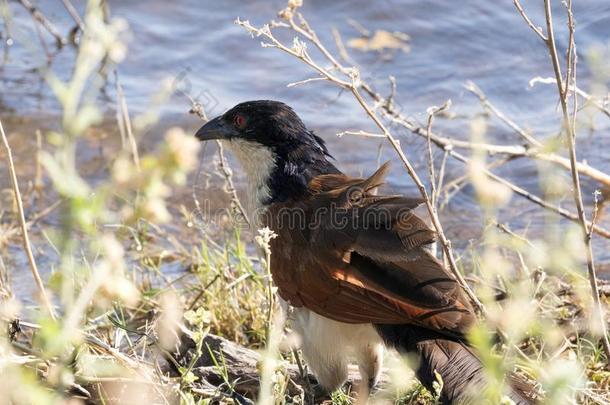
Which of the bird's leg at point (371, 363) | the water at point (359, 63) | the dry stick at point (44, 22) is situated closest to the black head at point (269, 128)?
the bird's leg at point (371, 363)

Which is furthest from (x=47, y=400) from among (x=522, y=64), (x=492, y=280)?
(x=522, y=64)

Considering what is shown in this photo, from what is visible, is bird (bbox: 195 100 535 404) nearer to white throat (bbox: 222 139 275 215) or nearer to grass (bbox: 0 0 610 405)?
white throat (bbox: 222 139 275 215)

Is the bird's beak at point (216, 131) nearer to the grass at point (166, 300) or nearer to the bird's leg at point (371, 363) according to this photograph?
the grass at point (166, 300)

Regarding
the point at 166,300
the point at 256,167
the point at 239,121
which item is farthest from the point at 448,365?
the point at 239,121

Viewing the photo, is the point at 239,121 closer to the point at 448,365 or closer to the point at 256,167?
the point at 256,167

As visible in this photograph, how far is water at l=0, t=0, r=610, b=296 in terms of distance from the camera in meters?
6.50

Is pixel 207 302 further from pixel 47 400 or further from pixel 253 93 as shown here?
pixel 253 93

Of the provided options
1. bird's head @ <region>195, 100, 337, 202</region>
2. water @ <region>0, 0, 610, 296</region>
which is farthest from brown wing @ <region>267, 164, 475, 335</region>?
water @ <region>0, 0, 610, 296</region>

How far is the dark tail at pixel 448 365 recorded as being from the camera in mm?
2604

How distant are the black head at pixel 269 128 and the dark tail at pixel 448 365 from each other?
841 millimetres

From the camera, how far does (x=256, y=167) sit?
358 cm

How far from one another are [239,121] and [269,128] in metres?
0.14

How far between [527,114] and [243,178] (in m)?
2.02

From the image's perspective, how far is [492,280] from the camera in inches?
156
